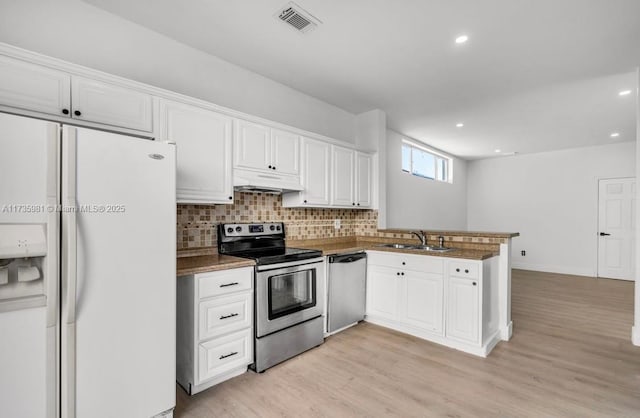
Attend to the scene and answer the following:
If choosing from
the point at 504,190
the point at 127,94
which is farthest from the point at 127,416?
the point at 504,190

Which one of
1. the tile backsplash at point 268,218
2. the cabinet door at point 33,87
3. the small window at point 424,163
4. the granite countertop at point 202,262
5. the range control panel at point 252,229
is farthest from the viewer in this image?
the small window at point 424,163

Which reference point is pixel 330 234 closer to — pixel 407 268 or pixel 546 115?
pixel 407 268

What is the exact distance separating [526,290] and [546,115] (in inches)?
113

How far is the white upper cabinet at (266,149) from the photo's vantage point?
9.05ft

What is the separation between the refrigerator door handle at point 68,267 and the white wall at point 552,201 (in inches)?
328

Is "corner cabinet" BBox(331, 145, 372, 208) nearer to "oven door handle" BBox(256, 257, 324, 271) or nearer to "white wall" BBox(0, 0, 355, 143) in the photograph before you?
"white wall" BBox(0, 0, 355, 143)

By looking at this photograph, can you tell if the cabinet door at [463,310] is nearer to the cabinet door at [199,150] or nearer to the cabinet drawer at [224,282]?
the cabinet drawer at [224,282]

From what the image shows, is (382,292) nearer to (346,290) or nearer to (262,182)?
(346,290)

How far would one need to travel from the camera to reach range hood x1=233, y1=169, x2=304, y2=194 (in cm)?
273

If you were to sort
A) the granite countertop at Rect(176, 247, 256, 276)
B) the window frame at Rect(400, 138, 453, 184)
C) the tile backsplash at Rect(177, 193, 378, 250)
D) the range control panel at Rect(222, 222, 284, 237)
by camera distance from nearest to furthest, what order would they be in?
1. the granite countertop at Rect(176, 247, 256, 276)
2. the tile backsplash at Rect(177, 193, 378, 250)
3. the range control panel at Rect(222, 222, 284, 237)
4. the window frame at Rect(400, 138, 453, 184)

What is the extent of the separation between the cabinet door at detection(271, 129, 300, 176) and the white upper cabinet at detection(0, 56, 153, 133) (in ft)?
3.67

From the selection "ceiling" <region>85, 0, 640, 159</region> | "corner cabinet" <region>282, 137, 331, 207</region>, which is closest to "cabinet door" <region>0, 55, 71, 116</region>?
"ceiling" <region>85, 0, 640, 159</region>

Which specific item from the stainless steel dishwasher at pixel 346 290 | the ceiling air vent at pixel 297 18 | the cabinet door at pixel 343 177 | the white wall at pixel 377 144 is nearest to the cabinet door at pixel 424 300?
the stainless steel dishwasher at pixel 346 290

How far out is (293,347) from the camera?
2.68m
